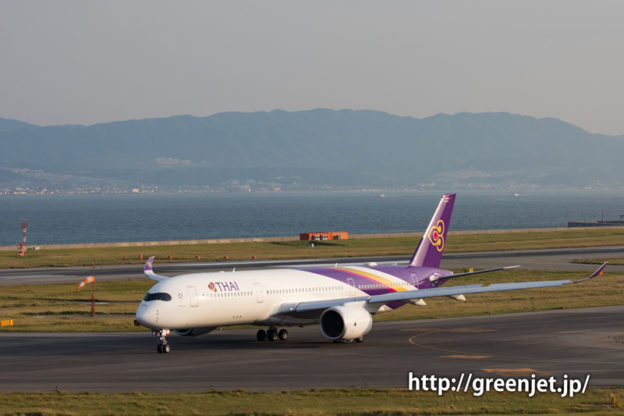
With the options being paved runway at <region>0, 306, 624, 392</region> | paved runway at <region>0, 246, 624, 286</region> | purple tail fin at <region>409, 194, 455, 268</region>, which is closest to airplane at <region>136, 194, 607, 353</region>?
paved runway at <region>0, 306, 624, 392</region>

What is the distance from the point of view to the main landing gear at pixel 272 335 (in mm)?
48000

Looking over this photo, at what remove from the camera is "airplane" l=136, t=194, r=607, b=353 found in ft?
139

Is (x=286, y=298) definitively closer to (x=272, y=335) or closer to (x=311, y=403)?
(x=272, y=335)

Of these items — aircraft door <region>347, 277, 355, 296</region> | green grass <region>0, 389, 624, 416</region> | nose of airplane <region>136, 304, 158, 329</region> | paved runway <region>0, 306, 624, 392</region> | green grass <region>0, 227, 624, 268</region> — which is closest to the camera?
green grass <region>0, 389, 624, 416</region>

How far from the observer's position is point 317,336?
4991cm

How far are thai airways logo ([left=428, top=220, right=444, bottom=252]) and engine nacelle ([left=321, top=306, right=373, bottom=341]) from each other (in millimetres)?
10454

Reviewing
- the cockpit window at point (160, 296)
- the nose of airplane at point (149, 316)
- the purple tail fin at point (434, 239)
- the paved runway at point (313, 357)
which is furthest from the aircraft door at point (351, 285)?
the nose of airplane at point (149, 316)

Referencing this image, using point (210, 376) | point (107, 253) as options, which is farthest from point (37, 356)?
point (107, 253)

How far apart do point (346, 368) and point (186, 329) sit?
32.0ft

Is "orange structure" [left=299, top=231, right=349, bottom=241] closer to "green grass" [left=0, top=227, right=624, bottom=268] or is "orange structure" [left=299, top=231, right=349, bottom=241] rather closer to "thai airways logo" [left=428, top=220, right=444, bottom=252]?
"green grass" [left=0, top=227, right=624, bottom=268]

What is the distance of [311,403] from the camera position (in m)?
30.2

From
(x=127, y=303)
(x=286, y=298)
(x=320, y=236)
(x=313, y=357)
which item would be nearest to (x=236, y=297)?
(x=286, y=298)

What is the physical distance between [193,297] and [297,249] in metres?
84.0

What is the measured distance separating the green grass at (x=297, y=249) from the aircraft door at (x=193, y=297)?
6391 cm
